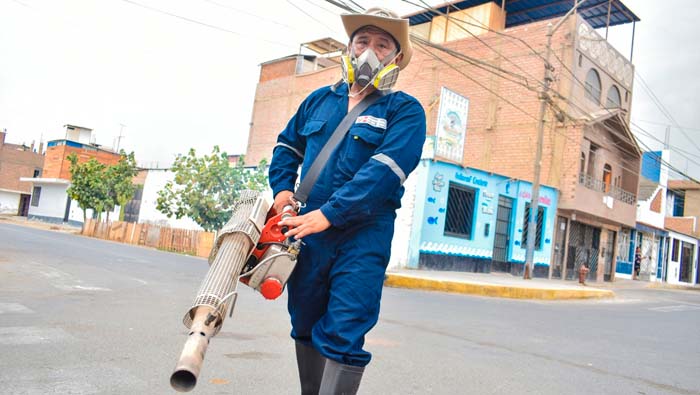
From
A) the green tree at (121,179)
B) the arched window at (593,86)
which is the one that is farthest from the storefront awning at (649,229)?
the green tree at (121,179)

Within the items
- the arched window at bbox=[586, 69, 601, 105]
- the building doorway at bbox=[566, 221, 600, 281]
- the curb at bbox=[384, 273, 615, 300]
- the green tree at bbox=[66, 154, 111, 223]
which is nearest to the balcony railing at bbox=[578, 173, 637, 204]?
the building doorway at bbox=[566, 221, 600, 281]

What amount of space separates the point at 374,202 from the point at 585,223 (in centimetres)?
2560

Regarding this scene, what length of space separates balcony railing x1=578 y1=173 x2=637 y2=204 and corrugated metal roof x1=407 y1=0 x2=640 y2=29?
28.1ft

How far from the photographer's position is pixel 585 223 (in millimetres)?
25297

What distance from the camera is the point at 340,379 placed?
6.88 feet

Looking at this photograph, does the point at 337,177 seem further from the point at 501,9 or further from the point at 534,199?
the point at 501,9

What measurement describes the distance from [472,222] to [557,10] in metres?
15.6

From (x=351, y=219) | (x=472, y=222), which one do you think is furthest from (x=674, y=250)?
(x=351, y=219)

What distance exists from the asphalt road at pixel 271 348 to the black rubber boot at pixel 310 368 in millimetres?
1026

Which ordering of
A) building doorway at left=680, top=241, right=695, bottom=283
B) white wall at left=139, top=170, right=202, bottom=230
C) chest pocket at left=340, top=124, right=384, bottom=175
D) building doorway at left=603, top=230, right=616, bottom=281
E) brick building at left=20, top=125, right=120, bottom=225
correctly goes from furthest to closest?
brick building at left=20, top=125, right=120, bottom=225, building doorway at left=680, top=241, right=695, bottom=283, white wall at left=139, top=170, right=202, bottom=230, building doorway at left=603, top=230, right=616, bottom=281, chest pocket at left=340, top=124, right=384, bottom=175

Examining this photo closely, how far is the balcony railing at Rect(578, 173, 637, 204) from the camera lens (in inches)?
A: 933

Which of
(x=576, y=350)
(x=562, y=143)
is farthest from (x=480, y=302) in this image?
(x=562, y=143)

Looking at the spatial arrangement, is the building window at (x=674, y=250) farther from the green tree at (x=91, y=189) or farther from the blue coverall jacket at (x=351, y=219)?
the blue coverall jacket at (x=351, y=219)

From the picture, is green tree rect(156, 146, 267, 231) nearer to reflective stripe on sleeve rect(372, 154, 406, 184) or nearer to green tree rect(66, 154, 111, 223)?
green tree rect(66, 154, 111, 223)
